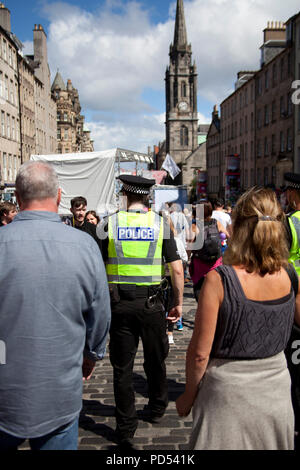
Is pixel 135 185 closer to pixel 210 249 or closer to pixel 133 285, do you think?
pixel 133 285

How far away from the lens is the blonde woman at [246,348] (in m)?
2.11

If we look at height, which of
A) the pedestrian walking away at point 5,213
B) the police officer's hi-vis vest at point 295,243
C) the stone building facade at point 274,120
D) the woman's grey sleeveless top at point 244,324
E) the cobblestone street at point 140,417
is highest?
the stone building facade at point 274,120

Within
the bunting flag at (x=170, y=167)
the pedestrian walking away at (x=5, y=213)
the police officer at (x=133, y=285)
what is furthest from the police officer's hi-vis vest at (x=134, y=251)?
the bunting flag at (x=170, y=167)

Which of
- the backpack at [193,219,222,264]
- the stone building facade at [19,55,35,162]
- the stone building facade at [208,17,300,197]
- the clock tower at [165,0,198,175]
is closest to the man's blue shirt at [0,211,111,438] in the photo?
the backpack at [193,219,222,264]

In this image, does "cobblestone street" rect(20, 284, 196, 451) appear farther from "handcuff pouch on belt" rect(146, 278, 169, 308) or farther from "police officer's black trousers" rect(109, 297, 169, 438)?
"handcuff pouch on belt" rect(146, 278, 169, 308)

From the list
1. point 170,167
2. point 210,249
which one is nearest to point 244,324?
point 210,249

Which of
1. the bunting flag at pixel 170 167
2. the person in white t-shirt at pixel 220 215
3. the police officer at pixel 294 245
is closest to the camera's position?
the police officer at pixel 294 245

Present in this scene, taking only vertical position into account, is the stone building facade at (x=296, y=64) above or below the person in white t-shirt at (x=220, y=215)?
above

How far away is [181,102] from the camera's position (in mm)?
96000

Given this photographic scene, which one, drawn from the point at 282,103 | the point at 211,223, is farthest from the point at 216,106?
the point at 211,223

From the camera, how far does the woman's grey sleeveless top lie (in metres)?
2.11

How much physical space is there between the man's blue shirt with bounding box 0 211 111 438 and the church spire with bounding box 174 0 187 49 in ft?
342

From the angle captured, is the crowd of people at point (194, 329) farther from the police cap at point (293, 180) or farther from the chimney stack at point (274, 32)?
the chimney stack at point (274, 32)

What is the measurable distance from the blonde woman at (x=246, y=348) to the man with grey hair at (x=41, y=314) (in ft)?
2.22
